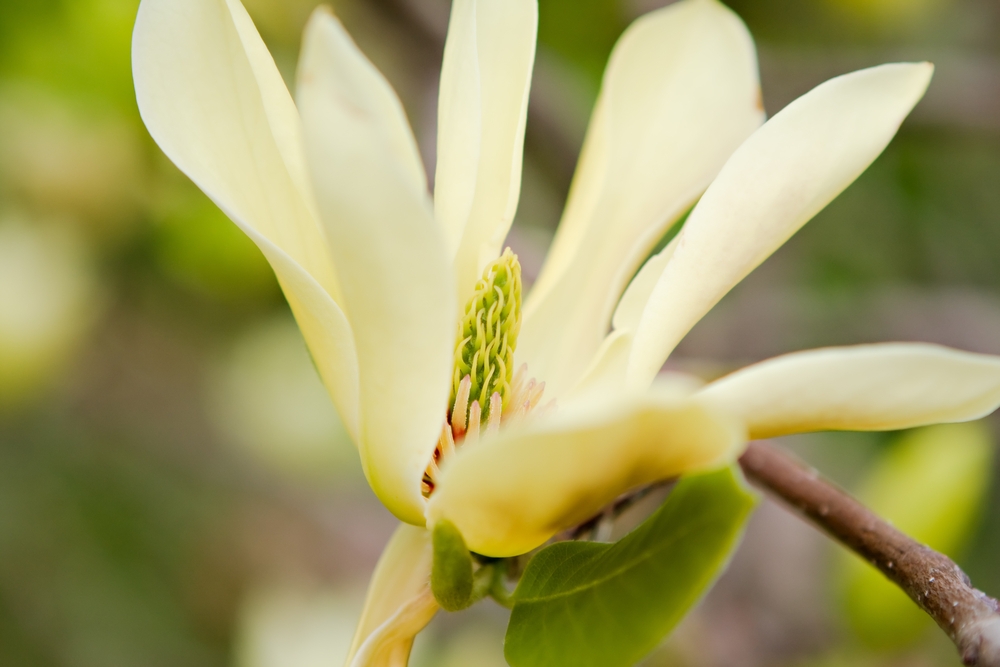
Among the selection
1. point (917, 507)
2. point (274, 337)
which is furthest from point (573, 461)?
point (274, 337)

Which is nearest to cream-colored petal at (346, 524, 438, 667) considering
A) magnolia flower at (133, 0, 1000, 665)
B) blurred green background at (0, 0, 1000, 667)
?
magnolia flower at (133, 0, 1000, 665)

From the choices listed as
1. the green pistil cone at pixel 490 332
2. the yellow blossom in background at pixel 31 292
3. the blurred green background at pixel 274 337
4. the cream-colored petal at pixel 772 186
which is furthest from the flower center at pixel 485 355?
the yellow blossom in background at pixel 31 292

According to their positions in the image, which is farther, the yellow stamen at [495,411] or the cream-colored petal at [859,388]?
the yellow stamen at [495,411]

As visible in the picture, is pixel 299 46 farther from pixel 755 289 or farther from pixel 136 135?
pixel 755 289

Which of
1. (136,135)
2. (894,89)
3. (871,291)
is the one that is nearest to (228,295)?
(136,135)

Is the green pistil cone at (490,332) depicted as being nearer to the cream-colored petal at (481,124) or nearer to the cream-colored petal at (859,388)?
the cream-colored petal at (481,124)

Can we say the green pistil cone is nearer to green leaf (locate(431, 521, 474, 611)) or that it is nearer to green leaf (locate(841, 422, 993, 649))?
green leaf (locate(431, 521, 474, 611))

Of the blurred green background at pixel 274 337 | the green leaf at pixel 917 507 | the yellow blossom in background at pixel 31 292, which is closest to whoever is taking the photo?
the green leaf at pixel 917 507
